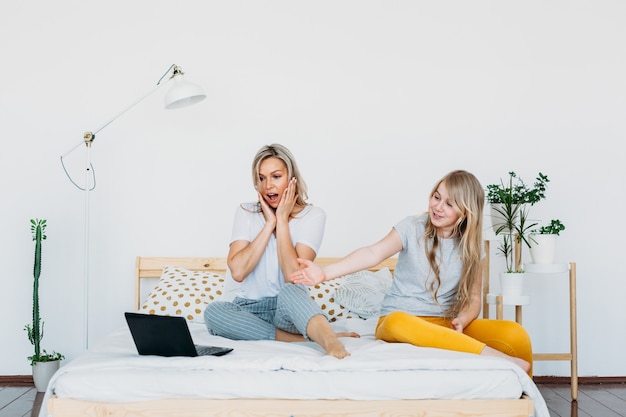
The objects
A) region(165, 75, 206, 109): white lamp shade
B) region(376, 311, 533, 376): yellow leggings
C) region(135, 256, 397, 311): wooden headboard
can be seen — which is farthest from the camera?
region(135, 256, 397, 311): wooden headboard

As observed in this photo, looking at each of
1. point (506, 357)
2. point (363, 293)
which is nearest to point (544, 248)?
point (363, 293)

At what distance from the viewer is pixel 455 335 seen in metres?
2.32

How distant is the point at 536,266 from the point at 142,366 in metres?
→ 1.97

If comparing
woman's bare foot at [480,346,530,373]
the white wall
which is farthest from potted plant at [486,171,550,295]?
woman's bare foot at [480,346,530,373]

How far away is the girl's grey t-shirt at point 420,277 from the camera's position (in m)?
2.66

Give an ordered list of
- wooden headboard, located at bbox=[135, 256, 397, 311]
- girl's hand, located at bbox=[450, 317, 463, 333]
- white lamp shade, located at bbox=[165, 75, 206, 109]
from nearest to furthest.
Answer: girl's hand, located at bbox=[450, 317, 463, 333]
white lamp shade, located at bbox=[165, 75, 206, 109]
wooden headboard, located at bbox=[135, 256, 397, 311]

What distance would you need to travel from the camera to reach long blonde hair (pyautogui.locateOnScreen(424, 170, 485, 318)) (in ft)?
8.64

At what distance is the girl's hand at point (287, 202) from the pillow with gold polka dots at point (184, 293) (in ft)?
2.59

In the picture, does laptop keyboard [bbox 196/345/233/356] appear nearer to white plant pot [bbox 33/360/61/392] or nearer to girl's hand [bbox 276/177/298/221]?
girl's hand [bbox 276/177/298/221]

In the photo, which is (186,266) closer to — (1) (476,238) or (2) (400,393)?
(1) (476,238)

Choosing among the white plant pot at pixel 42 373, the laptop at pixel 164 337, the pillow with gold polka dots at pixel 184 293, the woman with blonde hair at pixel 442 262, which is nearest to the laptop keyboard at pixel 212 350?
the laptop at pixel 164 337

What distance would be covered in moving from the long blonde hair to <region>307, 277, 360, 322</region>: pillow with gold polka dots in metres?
0.73

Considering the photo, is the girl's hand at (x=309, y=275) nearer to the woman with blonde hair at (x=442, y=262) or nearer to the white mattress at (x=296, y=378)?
the woman with blonde hair at (x=442, y=262)

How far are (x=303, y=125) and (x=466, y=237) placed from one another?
1.48 metres
